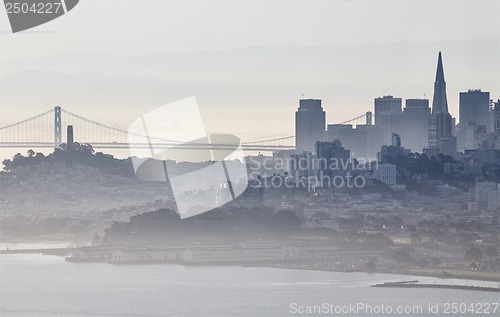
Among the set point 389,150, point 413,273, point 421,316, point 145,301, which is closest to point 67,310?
point 145,301

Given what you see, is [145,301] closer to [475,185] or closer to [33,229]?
[33,229]

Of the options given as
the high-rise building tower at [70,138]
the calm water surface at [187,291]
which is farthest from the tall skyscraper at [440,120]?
the calm water surface at [187,291]

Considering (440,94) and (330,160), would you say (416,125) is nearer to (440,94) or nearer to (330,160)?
(440,94)

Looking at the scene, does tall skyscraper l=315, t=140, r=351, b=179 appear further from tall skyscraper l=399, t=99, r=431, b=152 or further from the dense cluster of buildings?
tall skyscraper l=399, t=99, r=431, b=152

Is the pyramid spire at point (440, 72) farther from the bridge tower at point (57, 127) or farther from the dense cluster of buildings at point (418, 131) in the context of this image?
the bridge tower at point (57, 127)

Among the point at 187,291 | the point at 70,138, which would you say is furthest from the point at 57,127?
the point at 187,291

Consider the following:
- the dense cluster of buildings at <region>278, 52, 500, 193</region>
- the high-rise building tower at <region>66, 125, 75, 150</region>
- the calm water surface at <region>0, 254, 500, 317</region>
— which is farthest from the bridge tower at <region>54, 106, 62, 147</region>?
the calm water surface at <region>0, 254, 500, 317</region>
